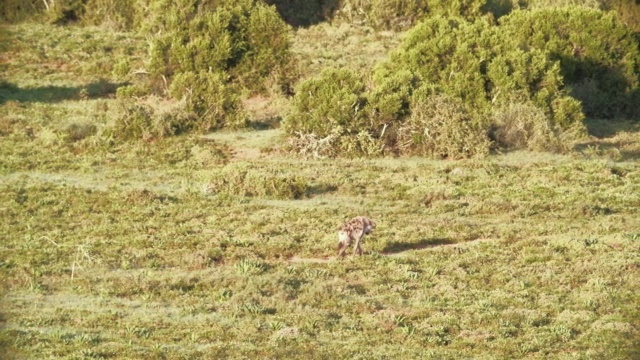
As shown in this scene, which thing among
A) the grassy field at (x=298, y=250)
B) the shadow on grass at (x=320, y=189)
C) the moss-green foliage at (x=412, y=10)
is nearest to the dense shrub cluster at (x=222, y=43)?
the grassy field at (x=298, y=250)

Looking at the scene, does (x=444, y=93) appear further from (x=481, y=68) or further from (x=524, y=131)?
(x=481, y=68)

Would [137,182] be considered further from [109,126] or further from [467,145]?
[467,145]

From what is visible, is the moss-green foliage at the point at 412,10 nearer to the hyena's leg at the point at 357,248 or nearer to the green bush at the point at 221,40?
the green bush at the point at 221,40

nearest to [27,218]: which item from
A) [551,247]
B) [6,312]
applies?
[6,312]

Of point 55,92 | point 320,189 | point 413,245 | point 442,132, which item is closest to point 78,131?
point 55,92

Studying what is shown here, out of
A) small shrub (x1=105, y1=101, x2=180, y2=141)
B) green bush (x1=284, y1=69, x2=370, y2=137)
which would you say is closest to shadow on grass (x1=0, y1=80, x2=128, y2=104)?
small shrub (x1=105, y1=101, x2=180, y2=141)

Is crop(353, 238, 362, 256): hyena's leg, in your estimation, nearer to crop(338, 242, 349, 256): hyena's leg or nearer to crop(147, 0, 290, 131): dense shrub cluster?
crop(338, 242, 349, 256): hyena's leg

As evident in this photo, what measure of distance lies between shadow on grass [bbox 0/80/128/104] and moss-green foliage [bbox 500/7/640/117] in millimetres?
14956

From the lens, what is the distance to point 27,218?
24.2 meters

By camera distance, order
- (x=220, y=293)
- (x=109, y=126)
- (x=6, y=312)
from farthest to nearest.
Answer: (x=109, y=126) < (x=220, y=293) < (x=6, y=312)

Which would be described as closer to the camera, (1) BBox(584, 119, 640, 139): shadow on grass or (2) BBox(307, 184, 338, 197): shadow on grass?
(2) BBox(307, 184, 338, 197): shadow on grass

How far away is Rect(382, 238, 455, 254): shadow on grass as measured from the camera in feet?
71.5

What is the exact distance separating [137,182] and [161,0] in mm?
13850

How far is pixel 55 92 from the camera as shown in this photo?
39.3 meters
